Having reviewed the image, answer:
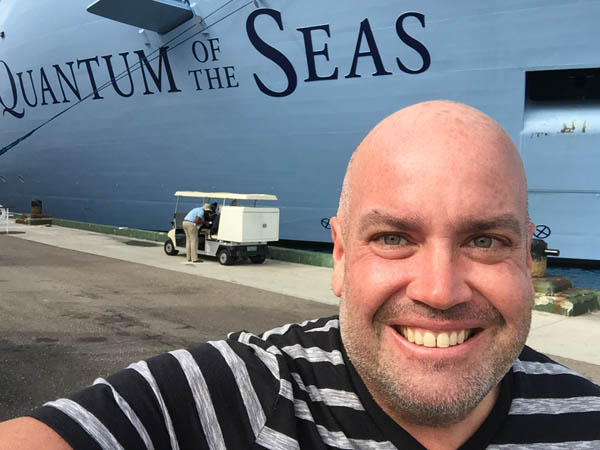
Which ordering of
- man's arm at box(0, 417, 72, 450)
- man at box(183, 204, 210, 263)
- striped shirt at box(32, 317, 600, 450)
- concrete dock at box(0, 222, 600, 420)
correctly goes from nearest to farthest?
man's arm at box(0, 417, 72, 450), striped shirt at box(32, 317, 600, 450), concrete dock at box(0, 222, 600, 420), man at box(183, 204, 210, 263)

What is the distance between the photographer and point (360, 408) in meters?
1.29

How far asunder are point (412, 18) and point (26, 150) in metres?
14.6

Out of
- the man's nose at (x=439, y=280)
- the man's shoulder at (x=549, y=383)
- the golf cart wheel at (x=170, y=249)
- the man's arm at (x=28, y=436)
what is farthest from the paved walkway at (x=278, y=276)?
the man's arm at (x=28, y=436)

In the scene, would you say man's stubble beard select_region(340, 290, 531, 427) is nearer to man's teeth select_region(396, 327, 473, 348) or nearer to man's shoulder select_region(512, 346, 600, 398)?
man's teeth select_region(396, 327, 473, 348)

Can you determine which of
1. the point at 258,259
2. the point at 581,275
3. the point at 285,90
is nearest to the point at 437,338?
the point at 258,259

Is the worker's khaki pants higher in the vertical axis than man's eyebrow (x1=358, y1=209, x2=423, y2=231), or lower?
lower

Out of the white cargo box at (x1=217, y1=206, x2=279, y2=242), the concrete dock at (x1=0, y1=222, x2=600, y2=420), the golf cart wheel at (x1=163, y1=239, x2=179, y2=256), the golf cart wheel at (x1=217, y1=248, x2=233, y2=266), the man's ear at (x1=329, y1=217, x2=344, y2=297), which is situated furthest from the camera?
the golf cart wheel at (x1=163, y1=239, x2=179, y2=256)

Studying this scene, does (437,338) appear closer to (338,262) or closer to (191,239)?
(338,262)

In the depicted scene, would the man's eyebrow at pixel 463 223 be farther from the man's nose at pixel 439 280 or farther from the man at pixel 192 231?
the man at pixel 192 231

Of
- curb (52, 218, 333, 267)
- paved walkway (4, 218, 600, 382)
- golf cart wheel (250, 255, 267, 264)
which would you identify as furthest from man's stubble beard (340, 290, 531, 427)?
golf cart wheel (250, 255, 267, 264)

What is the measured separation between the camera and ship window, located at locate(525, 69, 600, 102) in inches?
442

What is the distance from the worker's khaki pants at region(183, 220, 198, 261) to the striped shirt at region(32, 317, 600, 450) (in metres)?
10.4

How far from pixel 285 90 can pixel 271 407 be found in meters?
12.0

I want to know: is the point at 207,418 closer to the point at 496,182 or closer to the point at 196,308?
the point at 496,182
